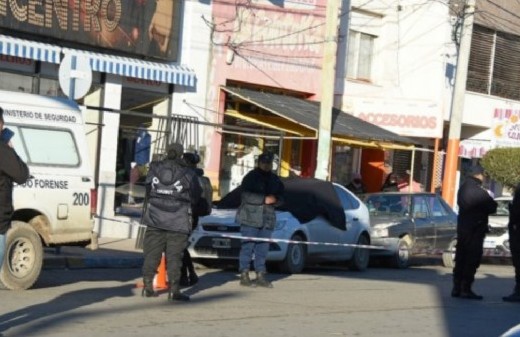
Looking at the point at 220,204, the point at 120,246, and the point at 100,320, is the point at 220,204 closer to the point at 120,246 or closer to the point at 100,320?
the point at 120,246

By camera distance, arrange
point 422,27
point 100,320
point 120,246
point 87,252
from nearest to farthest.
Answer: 1. point 100,320
2. point 87,252
3. point 120,246
4. point 422,27

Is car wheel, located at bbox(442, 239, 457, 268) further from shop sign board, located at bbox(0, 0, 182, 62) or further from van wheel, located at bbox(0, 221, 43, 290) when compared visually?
van wheel, located at bbox(0, 221, 43, 290)

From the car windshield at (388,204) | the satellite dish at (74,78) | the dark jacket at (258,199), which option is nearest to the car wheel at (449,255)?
the car windshield at (388,204)

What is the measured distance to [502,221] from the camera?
2538cm

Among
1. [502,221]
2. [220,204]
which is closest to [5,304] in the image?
[220,204]

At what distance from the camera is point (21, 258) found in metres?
13.6

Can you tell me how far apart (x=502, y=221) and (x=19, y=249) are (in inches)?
568

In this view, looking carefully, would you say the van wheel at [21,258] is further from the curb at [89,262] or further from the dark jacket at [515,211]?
the dark jacket at [515,211]

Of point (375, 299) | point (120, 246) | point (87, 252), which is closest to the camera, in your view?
point (375, 299)

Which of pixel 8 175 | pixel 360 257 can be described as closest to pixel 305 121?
pixel 360 257

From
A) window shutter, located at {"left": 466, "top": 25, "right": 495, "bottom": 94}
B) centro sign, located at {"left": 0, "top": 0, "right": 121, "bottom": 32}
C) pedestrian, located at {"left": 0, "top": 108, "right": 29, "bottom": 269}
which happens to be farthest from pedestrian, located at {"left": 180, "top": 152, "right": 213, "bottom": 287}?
window shutter, located at {"left": 466, "top": 25, "right": 495, "bottom": 94}

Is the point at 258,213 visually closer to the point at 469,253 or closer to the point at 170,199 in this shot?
the point at 170,199

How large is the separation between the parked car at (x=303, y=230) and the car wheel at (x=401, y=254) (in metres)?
1.30

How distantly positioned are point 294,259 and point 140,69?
575 centimetres
